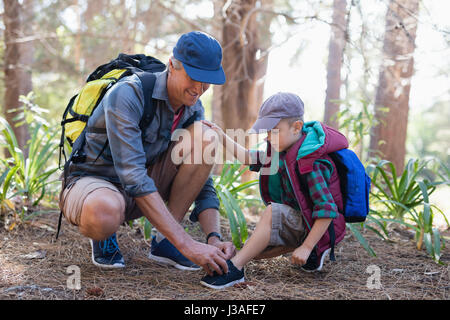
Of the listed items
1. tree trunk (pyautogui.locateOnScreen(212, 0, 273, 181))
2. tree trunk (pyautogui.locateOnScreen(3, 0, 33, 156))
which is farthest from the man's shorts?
tree trunk (pyautogui.locateOnScreen(3, 0, 33, 156))

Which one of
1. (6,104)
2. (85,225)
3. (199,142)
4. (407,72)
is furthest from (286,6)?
(85,225)

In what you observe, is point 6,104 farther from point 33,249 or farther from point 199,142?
point 199,142

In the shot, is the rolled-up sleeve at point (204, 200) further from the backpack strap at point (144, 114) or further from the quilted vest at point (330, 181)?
the quilted vest at point (330, 181)

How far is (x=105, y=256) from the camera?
220 cm

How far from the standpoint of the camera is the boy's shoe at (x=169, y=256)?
2188 millimetres

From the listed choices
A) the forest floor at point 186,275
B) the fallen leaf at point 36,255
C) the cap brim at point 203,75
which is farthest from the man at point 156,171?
the fallen leaf at point 36,255

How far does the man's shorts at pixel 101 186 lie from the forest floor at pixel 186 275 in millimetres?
310

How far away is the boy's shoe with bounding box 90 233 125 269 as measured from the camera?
217 centimetres

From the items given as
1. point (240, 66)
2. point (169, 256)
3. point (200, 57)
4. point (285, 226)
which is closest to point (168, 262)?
point (169, 256)

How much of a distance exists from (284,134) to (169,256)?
89 centimetres

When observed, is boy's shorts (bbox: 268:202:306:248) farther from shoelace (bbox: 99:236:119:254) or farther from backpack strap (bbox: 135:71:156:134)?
shoelace (bbox: 99:236:119:254)

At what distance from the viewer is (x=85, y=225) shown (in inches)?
75.5

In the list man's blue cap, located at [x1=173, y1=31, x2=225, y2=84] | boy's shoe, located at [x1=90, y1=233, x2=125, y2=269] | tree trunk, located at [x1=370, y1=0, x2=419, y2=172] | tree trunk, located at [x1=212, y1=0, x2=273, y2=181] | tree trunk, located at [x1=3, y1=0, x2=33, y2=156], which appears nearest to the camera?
man's blue cap, located at [x1=173, y1=31, x2=225, y2=84]

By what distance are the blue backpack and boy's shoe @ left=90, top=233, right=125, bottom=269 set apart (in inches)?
46.8
